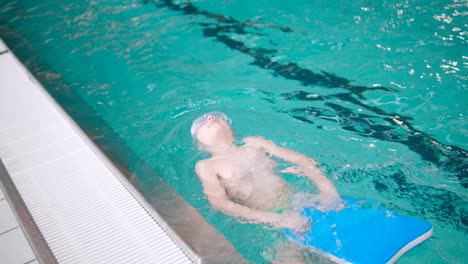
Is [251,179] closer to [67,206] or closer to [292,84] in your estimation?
[67,206]

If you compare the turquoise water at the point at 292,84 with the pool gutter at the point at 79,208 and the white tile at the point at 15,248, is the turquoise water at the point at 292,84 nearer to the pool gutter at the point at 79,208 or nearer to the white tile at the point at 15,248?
the pool gutter at the point at 79,208

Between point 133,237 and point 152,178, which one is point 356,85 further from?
point 133,237

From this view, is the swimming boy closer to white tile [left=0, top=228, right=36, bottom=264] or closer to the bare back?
the bare back

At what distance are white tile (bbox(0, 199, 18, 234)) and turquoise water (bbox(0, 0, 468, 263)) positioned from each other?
109 cm

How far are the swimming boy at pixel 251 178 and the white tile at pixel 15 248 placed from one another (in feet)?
4.36

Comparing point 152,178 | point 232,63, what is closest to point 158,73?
point 232,63

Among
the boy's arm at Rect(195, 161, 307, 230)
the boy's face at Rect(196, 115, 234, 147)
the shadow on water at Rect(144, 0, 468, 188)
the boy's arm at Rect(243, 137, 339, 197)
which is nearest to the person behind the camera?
the boy's arm at Rect(195, 161, 307, 230)

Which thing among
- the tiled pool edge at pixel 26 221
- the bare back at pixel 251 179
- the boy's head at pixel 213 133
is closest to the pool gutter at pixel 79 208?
the tiled pool edge at pixel 26 221

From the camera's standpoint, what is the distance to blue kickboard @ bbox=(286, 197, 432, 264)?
7.85 ft

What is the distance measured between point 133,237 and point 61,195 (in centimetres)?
81

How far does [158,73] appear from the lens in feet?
17.2

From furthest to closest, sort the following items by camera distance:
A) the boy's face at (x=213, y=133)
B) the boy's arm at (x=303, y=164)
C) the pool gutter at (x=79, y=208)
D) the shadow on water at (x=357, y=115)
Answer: the shadow on water at (x=357, y=115)
the boy's face at (x=213, y=133)
the boy's arm at (x=303, y=164)
the pool gutter at (x=79, y=208)

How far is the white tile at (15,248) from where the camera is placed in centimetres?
230

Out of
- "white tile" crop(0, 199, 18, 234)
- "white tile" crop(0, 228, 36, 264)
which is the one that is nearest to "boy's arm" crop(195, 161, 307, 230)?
"white tile" crop(0, 228, 36, 264)
